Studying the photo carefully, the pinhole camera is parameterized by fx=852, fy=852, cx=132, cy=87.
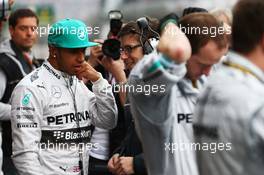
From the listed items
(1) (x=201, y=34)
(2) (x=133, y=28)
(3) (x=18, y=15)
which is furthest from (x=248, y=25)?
(3) (x=18, y=15)

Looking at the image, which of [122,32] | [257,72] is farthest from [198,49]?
[122,32]

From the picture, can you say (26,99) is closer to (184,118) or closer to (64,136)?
(64,136)

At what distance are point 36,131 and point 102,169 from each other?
1.01 meters

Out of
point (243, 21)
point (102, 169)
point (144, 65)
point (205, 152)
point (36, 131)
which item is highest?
→ point (243, 21)

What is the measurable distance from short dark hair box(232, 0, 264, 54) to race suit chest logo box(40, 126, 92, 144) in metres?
2.38

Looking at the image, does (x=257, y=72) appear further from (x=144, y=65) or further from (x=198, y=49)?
(x=198, y=49)

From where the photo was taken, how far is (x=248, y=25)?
3.27 m

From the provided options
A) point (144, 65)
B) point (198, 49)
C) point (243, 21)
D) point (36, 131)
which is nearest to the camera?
point (243, 21)

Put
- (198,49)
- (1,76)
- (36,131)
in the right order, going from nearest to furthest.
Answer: (198,49) < (36,131) < (1,76)

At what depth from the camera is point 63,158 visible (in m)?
5.50

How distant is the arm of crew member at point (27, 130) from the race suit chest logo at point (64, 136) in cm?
6

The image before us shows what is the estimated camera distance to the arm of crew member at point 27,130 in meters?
5.34

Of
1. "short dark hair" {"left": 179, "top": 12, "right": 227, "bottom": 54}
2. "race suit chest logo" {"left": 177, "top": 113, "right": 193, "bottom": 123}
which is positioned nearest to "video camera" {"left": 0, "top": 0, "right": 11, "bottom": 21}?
"short dark hair" {"left": 179, "top": 12, "right": 227, "bottom": 54}

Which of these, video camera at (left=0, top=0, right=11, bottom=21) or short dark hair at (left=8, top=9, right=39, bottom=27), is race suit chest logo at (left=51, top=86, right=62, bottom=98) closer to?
video camera at (left=0, top=0, right=11, bottom=21)
